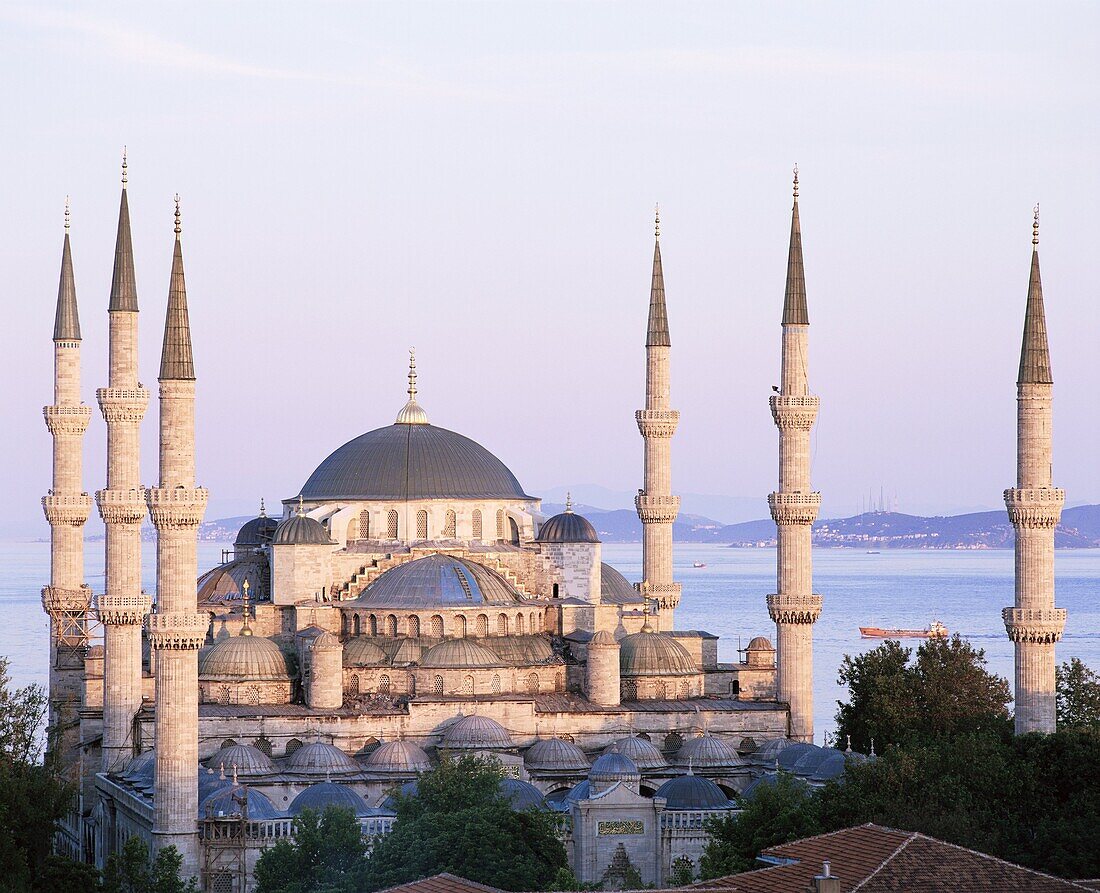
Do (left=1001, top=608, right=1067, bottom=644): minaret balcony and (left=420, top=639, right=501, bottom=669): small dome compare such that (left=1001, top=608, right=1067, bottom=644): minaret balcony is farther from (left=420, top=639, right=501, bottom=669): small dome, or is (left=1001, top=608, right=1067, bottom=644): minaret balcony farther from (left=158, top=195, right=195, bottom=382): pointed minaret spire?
(left=158, top=195, right=195, bottom=382): pointed minaret spire

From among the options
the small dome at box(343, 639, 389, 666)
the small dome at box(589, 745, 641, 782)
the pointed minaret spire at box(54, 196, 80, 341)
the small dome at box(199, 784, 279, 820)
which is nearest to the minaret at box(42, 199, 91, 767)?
the pointed minaret spire at box(54, 196, 80, 341)

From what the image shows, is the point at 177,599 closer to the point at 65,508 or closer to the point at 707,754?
the point at 707,754

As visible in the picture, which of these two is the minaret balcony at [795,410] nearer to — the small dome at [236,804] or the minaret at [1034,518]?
the minaret at [1034,518]

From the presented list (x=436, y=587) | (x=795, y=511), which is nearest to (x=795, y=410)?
(x=795, y=511)

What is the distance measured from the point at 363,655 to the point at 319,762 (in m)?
4.80

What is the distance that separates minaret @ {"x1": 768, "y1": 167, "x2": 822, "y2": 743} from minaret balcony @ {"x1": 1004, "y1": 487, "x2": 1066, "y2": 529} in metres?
5.23

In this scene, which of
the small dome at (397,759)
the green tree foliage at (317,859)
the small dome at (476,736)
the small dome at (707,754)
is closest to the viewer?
the green tree foliage at (317,859)

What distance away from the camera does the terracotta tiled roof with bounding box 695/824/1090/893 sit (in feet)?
67.3

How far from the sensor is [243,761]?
3653 centimetres

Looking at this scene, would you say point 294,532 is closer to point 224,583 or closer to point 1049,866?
point 224,583

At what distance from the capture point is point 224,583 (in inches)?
1822

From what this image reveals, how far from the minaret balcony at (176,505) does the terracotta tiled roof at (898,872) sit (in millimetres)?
15357

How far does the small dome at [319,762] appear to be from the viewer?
3653 centimetres

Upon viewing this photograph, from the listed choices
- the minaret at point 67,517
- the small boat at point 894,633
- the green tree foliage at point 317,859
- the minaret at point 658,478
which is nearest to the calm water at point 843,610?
the small boat at point 894,633
